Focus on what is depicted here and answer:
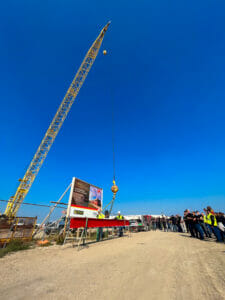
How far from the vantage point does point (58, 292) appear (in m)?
2.49

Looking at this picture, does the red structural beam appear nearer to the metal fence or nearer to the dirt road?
the dirt road

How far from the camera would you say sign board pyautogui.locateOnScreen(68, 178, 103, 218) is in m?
10.3

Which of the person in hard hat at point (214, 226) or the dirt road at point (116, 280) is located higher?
the person in hard hat at point (214, 226)

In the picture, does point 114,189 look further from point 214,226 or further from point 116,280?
point 116,280

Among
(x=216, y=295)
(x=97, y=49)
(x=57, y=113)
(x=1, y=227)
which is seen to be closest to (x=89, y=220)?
(x=1, y=227)

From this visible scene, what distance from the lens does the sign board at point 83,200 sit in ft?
33.7

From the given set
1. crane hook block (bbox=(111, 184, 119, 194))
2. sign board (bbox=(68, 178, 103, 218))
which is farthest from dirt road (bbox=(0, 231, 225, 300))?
crane hook block (bbox=(111, 184, 119, 194))

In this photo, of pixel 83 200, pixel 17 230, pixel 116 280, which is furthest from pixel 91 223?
pixel 116 280

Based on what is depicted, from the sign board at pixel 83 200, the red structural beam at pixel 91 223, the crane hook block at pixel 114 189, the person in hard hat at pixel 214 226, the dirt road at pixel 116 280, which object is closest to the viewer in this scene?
the dirt road at pixel 116 280

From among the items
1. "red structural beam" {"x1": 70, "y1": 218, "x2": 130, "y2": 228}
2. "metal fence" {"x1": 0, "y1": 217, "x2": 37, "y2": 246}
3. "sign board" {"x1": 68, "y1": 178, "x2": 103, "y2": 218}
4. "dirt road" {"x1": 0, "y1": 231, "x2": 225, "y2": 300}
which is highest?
"sign board" {"x1": 68, "y1": 178, "x2": 103, "y2": 218}

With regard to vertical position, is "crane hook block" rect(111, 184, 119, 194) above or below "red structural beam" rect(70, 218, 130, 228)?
above

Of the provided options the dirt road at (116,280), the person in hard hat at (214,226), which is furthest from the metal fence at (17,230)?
the person in hard hat at (214,226)

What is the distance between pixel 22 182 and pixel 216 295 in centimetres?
3414

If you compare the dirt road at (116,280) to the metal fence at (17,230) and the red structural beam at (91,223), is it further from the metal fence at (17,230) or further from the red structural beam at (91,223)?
the metal fence at (17,230)
